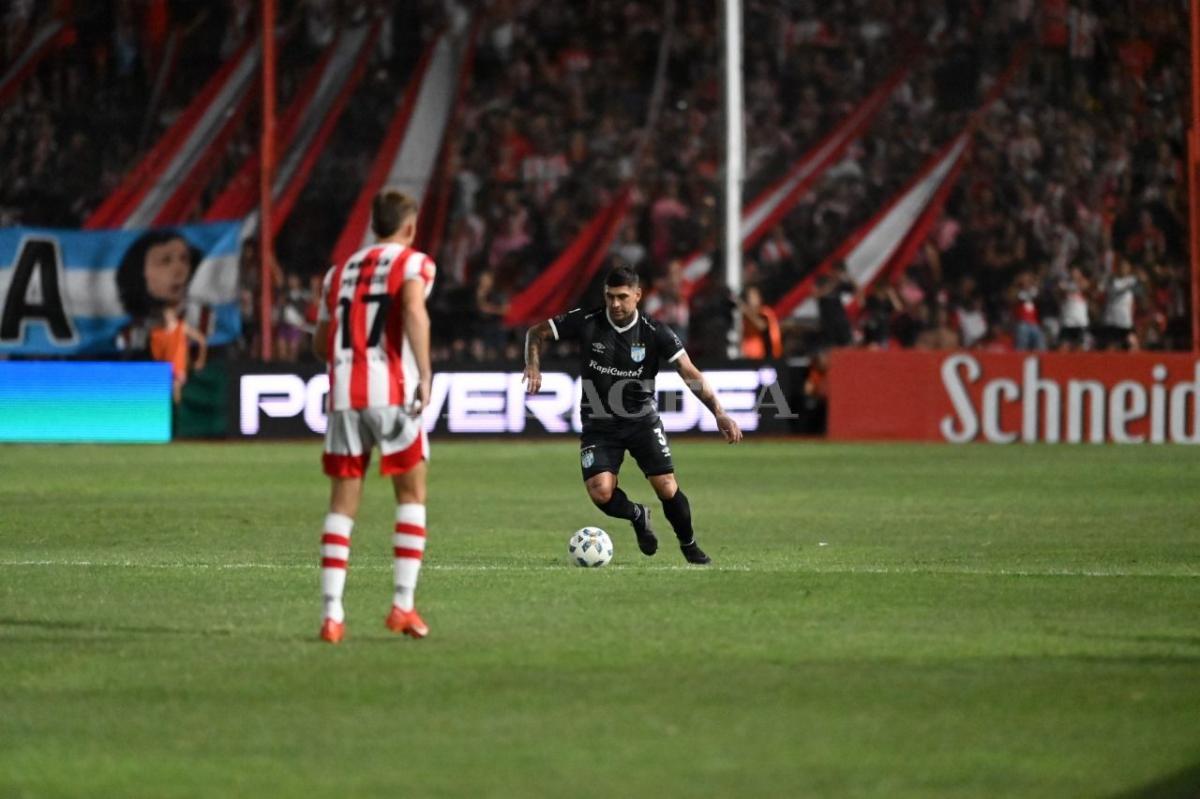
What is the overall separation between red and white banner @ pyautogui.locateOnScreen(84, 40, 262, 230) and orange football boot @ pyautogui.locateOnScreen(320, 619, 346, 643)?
75.1ft

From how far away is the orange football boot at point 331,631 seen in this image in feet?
28.2

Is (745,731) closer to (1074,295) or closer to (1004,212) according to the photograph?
(1074,295)

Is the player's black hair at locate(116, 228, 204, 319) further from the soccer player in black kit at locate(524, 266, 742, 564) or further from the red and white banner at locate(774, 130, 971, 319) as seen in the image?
the soccer player in black kit at locate(524, 266, 742, 564)

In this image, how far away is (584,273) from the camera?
30.9 meters

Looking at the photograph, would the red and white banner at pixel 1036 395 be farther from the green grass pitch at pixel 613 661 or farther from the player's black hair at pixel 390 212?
the player's black hair at pixel 390 212

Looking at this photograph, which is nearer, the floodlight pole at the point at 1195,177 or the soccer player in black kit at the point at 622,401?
the soccer player in black kit at the point at 622,401

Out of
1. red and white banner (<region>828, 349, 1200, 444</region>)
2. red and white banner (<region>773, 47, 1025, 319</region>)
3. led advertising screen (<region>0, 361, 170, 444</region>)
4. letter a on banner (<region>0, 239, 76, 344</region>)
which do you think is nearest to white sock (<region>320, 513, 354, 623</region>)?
led advertising screen (<region>0, 361, 170, 444</region>)

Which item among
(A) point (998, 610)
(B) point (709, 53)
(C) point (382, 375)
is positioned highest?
(B) point (709, 53)

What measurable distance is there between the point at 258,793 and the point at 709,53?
95.0 ft

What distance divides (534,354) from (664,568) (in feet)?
5.08

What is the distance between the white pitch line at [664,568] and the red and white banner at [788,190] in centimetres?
1893

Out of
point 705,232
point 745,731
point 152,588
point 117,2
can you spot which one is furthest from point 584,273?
point 745,731

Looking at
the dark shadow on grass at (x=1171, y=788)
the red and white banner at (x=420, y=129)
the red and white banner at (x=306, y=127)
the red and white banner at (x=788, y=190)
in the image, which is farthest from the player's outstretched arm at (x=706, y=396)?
the red and white banner at (x=306, y=127)

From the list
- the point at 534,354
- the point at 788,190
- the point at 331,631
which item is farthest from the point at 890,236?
the point at 331,631
